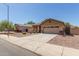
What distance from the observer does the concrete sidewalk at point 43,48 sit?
32.1 ft

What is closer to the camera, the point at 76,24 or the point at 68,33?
the point at 76,24

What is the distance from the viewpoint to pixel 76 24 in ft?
39.0

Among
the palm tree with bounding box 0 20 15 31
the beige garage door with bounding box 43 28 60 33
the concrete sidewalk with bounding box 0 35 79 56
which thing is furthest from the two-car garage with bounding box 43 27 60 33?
the palm tree with bounding box 0 20 15 31

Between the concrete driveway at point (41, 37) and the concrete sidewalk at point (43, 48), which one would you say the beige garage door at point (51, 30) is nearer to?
the concrete driveway at point (41, 37)

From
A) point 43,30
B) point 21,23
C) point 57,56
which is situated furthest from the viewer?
point 43,30

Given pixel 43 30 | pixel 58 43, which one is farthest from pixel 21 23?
pixel 58 43

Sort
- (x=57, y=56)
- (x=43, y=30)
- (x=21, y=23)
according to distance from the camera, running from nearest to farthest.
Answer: (x=57, y=56) < (x=21, y=23) < (x=43, y=30)

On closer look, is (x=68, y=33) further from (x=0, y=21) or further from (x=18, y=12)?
(x=0, y=21)

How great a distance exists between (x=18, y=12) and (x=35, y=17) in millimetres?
1031

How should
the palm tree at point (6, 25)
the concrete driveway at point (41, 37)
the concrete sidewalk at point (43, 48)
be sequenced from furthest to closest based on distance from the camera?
the concrete driveway at point (41, 37) < the palm tree at point (6, 25) < the concrete sidewalk at point (43, 48)

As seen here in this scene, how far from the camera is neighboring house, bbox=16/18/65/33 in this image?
477 inches

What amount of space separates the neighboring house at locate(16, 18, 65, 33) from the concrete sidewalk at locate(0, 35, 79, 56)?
91 cm

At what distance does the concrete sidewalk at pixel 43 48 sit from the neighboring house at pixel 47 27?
3.00 feet

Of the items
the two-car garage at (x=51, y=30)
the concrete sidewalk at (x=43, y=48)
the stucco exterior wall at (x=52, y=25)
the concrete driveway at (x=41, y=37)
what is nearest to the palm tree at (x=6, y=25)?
the concrete sidewalk at (x=43, y=48)
